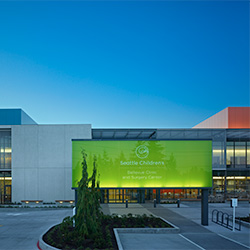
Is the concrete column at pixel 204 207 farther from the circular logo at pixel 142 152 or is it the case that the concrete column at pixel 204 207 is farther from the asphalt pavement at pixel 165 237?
the circular logo at pixel 142 152

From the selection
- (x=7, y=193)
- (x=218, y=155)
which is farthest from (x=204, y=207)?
(x=7, y=193)

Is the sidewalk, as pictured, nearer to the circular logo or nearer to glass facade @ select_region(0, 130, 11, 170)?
the circular logo

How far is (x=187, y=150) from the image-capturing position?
1842 cm

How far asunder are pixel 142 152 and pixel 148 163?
841 mm

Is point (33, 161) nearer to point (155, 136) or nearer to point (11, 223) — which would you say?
point (11, 223)

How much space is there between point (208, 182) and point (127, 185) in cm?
551

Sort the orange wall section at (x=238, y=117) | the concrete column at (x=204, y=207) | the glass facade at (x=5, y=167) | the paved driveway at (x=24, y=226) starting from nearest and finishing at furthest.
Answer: the paved driveway at (x=24, y=226)
the concrete column at (x=204, y=207)
the glass facade at (x=5, y=167)
the orange wall section at (x=238, y=117)

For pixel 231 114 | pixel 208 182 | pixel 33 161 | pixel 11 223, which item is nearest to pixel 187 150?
pixel 208 182

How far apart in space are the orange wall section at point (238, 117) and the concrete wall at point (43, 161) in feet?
77.8

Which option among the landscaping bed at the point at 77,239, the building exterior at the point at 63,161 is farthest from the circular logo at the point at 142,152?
the building exterior at the point at 63,161

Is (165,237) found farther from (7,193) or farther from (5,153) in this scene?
(5,153)

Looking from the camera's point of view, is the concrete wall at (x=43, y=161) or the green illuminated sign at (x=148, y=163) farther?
the concrete wall at (x=43, y=161)

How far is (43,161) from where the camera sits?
99.7 feet

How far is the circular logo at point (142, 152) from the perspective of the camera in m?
18.1
